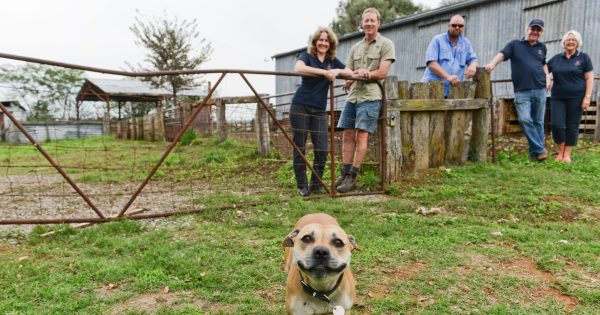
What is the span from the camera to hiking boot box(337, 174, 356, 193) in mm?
6207

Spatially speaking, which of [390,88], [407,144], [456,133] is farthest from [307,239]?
[456,133]

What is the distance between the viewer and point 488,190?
585 centimetres

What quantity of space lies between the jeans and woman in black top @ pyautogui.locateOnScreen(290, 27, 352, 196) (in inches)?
143

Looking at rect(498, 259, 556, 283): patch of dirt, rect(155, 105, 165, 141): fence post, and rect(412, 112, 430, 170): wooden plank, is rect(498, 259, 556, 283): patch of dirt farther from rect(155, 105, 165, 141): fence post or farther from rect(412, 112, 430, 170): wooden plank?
rect(155, 105, 165, 141): fence post

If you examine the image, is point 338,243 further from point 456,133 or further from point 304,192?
point 456,133

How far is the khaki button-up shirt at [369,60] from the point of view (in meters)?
5.83

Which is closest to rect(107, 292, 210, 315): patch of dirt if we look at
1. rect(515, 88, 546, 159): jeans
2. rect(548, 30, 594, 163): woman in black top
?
rect(515, 88, 546, 159): jeans

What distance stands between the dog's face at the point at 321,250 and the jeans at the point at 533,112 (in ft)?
20.1

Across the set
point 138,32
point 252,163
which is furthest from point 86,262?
point 138,32

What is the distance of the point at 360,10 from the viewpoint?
135 ft

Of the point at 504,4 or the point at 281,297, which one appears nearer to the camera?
the point at 281,297

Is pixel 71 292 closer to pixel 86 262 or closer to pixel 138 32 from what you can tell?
pixel 86 262

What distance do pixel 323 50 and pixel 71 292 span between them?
4.03 meters

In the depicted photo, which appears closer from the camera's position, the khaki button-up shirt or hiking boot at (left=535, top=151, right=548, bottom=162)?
the khaki button-up shirt
